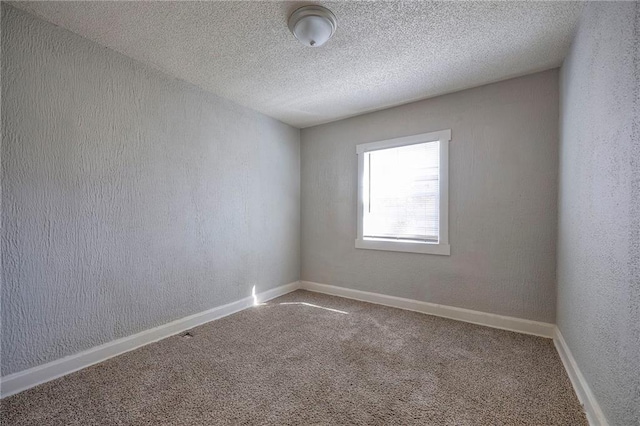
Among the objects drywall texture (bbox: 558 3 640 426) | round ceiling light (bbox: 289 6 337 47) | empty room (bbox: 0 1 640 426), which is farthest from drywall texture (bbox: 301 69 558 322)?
round ceiling light (bbox: 289 6 337 47)

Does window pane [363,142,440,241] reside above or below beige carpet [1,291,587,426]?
above

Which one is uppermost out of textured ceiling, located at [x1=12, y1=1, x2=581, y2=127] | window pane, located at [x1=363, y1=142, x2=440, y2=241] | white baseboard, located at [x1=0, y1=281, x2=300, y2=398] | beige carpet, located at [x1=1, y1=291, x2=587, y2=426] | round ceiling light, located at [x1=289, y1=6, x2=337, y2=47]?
textured ceiling, located at [x1=12, y1=1, x2=581, y2=127]

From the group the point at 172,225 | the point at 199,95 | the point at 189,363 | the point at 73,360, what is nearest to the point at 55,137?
the point at 172,225

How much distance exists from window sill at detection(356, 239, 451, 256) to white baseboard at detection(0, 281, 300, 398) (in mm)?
1640

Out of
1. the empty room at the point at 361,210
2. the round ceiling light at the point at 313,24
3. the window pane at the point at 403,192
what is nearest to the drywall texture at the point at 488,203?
the empty room at the point at 361,210

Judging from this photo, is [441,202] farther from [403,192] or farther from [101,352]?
[101,352]

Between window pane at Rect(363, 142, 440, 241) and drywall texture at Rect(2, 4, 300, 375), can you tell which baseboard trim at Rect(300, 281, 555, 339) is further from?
drywall texture at Rect(2, 4, 300, 375)

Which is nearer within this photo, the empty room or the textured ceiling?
the empty room

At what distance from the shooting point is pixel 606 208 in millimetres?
1374

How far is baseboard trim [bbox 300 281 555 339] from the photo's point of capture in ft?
8.14

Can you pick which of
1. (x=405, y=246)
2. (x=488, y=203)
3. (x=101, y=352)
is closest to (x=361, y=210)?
(x=405, y=246)

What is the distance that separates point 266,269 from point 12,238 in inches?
90.1

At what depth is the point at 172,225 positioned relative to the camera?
8.47 feet

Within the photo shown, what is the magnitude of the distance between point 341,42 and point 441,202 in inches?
74.2
